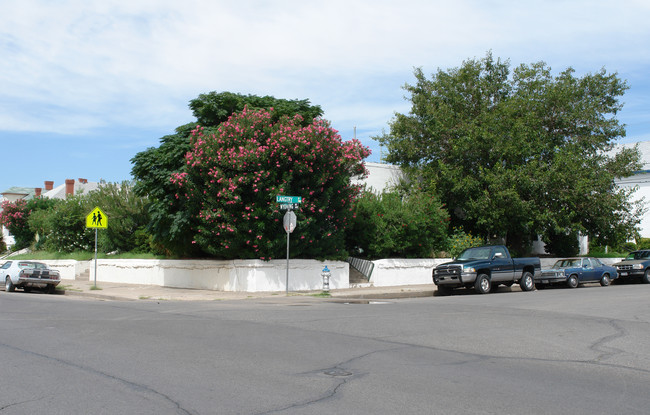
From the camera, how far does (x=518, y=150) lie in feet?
92.3

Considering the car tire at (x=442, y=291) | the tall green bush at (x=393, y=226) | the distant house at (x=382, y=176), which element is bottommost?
the car tire at (x=442, y=291)

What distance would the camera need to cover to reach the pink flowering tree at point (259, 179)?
19.7 meters

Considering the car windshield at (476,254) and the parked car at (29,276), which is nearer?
the car windshield at (476,254)

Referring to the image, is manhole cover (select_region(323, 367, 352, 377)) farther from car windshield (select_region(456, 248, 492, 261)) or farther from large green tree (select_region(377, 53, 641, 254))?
large green tree (select_region(377, 53, 641, 254))

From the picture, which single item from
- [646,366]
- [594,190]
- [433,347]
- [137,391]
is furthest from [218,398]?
[594,190]

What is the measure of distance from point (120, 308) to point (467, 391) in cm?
1132

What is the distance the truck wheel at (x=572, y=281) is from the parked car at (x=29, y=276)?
2134 centimetres

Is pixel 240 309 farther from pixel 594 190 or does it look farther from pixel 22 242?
pixel 22 242

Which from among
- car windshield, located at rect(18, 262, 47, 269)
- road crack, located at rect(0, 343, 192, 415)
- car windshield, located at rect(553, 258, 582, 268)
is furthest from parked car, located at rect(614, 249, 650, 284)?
road crack, located at rect(0, 343, 192, 415)

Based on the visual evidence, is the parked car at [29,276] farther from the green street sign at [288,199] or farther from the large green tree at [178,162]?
the green street sign at [288,199]

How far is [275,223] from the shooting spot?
67.4ft

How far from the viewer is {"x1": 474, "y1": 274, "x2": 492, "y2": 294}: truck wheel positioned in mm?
21188

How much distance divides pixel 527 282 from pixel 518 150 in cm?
785

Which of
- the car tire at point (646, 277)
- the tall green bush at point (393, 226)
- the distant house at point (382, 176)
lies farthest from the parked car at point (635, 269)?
the distant house at point (382, 176)
